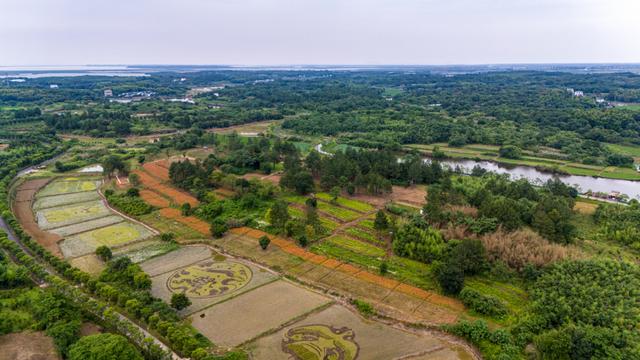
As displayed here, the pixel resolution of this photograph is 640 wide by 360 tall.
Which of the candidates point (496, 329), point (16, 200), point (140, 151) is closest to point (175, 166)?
point (16, 200)

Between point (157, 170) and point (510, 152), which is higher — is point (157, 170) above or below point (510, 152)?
below

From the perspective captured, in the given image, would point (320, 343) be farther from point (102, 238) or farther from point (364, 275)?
point (102, 238)

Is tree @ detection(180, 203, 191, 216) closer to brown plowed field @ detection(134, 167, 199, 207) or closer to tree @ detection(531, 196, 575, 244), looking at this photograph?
brown plowed field @ detection(134, 167, 199, 207)

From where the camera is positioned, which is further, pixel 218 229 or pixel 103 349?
pixel 218 229

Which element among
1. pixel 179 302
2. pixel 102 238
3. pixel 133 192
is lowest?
pixel 102 238

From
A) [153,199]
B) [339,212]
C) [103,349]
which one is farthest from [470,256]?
[153,199]

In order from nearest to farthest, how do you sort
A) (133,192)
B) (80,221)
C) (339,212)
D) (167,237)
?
1. (167,237)
2. (80,221)
3. (339,212)
4. (133,192)
